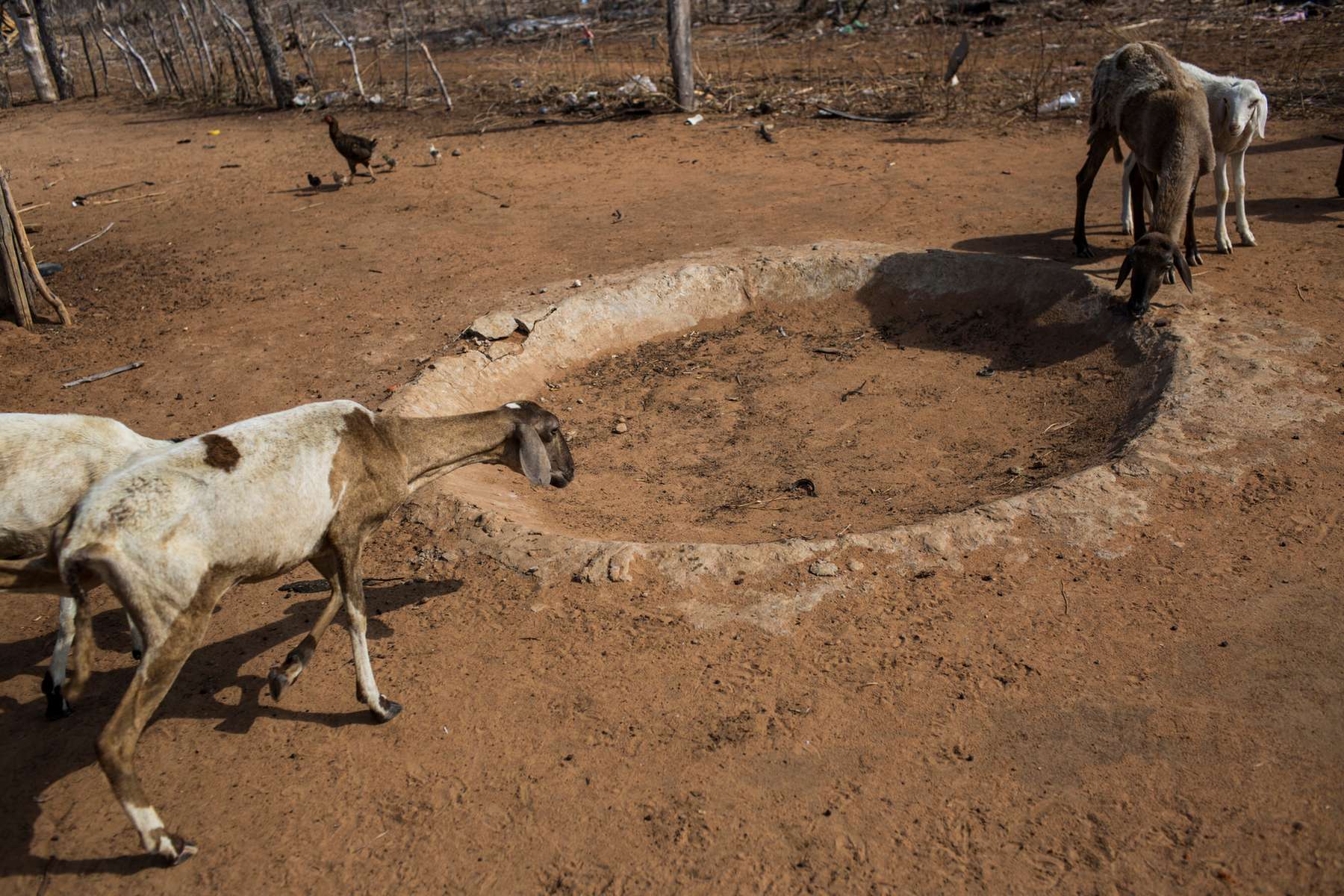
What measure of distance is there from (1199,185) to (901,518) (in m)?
6.81

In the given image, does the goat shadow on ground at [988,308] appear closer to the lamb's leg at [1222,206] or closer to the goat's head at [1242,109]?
the lamb's leg at [1222,206]

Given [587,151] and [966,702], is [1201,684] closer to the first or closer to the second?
[966,702]

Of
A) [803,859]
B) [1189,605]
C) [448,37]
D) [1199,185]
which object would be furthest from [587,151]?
[448,37]

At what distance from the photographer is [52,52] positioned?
22594 mm

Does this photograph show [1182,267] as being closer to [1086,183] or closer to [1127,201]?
[1086,183]

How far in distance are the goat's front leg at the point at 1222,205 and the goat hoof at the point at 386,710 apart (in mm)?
7542

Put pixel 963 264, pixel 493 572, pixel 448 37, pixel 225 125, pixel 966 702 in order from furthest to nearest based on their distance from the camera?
pixel 448 37, pixel 225 125, pixel 963 264, pixel 493 572, pixel 966 702

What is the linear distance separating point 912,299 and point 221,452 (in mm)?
6295

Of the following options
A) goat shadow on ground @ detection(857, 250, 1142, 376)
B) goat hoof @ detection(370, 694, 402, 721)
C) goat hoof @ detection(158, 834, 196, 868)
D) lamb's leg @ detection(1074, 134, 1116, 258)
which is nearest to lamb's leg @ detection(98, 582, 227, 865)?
goat hoof @ detection(158, 834, 196, 868)

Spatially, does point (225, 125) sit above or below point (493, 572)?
above

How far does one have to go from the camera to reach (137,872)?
3.32 meters

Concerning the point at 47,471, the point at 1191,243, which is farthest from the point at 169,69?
the point at 1191,243

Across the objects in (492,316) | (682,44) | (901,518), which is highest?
(682,44)

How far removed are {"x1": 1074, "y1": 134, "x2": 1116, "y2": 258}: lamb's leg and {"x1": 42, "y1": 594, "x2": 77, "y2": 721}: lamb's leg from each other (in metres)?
7.75
